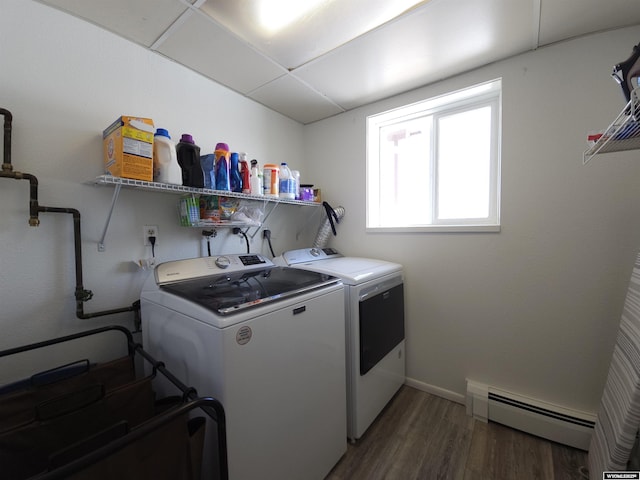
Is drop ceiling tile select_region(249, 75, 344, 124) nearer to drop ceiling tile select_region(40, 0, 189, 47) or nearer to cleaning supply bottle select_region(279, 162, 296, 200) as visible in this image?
cleaning supply bottle select_region(279, 162, 296, 200)

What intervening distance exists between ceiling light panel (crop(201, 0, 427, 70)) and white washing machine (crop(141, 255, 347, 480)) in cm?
129

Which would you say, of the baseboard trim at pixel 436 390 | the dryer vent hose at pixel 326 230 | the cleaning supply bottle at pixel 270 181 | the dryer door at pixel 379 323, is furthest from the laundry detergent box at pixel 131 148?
the baseboard trim at pixel 436 390

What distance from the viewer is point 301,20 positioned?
4.24 feet

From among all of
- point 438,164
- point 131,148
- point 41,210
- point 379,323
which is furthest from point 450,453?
point 41,210

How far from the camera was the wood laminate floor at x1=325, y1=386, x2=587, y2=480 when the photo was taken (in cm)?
132

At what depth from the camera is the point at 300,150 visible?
8.32 ft

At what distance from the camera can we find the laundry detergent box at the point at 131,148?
1088mm

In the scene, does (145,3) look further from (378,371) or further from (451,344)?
(451,344)

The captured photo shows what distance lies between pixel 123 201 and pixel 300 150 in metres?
1.60

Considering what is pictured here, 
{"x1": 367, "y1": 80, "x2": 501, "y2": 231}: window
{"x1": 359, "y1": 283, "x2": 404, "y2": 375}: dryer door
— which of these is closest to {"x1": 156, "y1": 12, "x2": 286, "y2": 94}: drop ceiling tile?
{"x1": 367, "y1": 80, "x2": 501, "y2": 231}: window

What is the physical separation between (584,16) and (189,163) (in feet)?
6.92

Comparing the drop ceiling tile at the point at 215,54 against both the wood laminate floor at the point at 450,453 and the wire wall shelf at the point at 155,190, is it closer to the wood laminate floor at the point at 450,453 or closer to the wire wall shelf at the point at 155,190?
the wire wall shelf at the point at 155,190

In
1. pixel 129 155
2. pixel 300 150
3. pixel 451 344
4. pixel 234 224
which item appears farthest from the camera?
pixel 300 150

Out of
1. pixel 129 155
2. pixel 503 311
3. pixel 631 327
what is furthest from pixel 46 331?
pixel 631 327
